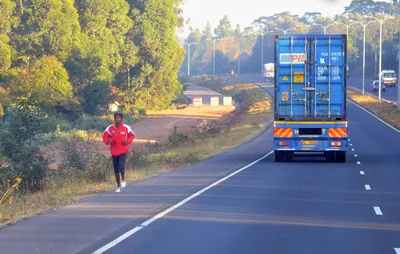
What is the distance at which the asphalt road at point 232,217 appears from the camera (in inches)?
444

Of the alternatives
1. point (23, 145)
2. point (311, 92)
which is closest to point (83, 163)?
point (23, 145)

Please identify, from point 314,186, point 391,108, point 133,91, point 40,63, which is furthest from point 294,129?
point 133,91

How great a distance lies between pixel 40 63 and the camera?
53781mm

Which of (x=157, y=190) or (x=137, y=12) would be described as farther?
(x=137, y=12)

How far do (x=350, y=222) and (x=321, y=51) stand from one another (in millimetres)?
14369

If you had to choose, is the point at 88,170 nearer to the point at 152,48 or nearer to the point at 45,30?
the point at 45,30

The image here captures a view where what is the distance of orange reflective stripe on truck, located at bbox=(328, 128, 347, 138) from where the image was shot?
89.4 ft

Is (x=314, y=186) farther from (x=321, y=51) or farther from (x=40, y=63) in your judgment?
(x=40, y=63)

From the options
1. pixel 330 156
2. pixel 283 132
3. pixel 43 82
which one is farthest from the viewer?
pixel 43 82

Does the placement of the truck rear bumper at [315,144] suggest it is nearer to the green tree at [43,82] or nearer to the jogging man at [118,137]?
the jogging man at [118,137]

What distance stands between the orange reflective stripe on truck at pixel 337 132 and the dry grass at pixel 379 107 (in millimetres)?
26014

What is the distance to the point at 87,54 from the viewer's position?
61.5 metres

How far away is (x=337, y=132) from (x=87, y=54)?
37403 mm

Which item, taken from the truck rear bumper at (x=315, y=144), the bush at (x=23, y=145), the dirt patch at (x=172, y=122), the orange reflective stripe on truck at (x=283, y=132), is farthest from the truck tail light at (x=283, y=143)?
the dirt patch at (x=172, y=122)
